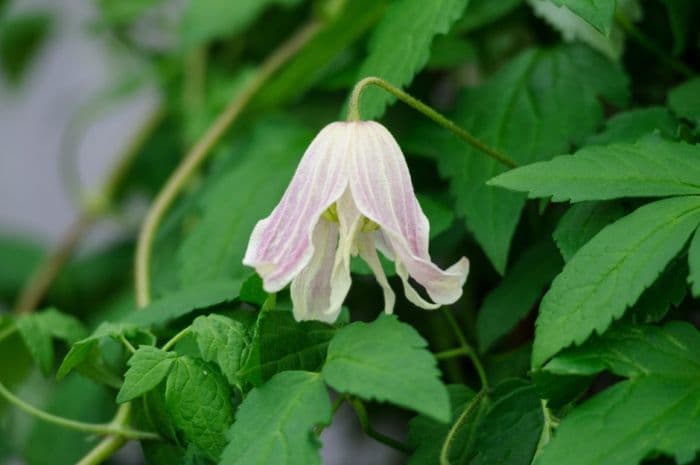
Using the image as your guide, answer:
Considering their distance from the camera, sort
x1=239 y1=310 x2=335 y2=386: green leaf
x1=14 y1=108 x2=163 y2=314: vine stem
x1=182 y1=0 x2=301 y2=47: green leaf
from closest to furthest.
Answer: x1=239 y1=310 x2=335 y2=386: green leaf
x1=182 y1=0 x2=301 y2=47: green leaf
x1=14 y1=108 x2=163 y2=314: vine stem

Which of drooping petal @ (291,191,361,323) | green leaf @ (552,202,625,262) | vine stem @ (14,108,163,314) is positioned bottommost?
vine stem @ (14,108,163,314)

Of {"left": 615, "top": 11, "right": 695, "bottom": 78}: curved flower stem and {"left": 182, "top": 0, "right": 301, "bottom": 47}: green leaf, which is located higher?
{"left": 182, "top": 0, "right": 301, "bottom": 47}: green leaf

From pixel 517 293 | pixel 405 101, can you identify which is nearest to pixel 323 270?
pixel 405 101

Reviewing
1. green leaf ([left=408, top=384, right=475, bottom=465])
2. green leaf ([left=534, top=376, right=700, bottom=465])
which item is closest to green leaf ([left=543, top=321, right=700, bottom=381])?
green leaf ([left=534, top=376, right=700, bottom=465])

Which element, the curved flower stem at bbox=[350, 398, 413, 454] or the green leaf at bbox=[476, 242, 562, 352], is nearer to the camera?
the curved flower stem at bbox=[350, 398, 413, 454]

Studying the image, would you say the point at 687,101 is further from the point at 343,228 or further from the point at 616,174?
the point at 343,228

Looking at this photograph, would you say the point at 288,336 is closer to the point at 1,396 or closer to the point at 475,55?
the point at 1,396

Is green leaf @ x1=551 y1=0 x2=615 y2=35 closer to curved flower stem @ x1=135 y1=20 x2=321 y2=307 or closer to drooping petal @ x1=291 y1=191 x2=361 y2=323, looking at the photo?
drooping petal @ x1=291 y1=191 x2=361 y2=323
